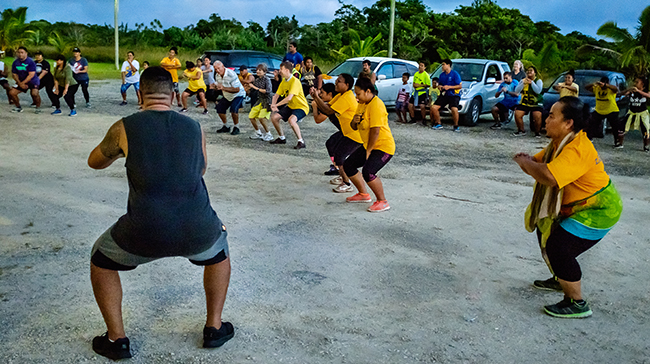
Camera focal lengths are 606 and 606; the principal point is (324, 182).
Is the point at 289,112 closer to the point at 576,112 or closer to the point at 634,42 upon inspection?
the point at 576,112

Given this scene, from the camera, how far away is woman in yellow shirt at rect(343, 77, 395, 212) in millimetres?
6734

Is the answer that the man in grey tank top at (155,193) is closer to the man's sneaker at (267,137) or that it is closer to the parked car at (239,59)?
the man's sneaker at (267,137)

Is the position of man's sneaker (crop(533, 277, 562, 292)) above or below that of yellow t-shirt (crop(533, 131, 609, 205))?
below

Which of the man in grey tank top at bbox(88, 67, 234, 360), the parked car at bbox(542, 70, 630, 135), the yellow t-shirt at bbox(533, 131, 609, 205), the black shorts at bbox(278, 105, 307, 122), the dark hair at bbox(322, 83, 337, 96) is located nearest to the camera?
the man in grey tank top at bbox(88, 67, 234, 360)

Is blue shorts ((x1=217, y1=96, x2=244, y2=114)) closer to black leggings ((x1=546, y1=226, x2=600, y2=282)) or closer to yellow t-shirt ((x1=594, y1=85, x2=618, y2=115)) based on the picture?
yellow t-shirt ((x1=594, y1=85, x2=618, y2=115))

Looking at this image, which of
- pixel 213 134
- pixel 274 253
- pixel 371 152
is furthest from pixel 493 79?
pixel 274 253

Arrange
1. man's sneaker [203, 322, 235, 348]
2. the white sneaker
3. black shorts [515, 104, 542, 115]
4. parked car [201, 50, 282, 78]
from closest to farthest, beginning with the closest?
man's sneaker [203, 322, 235, 348] < the white sneaker < black shorts [515, 104, 542, 115] < parked car [201, 50, 282, 78]

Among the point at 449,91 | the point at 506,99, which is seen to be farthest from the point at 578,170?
the point at 506,99

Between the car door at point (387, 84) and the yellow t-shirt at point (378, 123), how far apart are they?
999cm

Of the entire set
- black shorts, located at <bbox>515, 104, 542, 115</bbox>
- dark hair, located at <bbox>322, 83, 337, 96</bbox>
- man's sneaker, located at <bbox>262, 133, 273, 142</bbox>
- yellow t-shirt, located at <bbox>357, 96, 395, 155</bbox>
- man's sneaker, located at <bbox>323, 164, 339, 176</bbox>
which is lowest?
man's sneaker, located at <bbox>262, 133, 273, 142</bbox>

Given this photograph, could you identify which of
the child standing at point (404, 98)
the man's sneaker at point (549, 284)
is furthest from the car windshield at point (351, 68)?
the man's sneaker at point (549, 284)

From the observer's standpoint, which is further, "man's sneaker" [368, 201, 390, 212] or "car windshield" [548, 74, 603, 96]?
"car windshield" [548, 74, 603, 96]

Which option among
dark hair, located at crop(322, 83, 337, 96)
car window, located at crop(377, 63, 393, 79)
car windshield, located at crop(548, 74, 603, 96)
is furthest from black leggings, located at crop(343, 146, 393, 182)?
car window, located at crop(377, 63, 393, 79)

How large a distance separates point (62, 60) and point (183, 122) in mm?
12975
